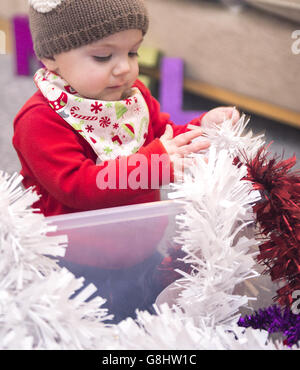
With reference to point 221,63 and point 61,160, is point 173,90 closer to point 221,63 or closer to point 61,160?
point 221,63

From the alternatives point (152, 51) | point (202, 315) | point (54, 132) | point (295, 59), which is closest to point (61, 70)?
point (54, 132)

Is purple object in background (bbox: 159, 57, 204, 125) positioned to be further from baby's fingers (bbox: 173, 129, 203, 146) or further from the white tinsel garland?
the white tinsel garland

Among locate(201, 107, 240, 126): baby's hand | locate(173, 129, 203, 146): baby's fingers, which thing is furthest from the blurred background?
locate(173, 129, 203, 146): baby's fingers

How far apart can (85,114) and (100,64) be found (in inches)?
2.7

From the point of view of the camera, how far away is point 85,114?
0.57 m

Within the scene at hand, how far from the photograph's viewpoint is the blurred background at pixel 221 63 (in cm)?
114

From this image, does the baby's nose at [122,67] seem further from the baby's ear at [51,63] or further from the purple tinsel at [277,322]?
the purple tinsel at [277,322]

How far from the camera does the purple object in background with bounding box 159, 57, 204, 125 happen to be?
125cm

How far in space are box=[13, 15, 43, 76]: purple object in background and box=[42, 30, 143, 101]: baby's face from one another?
1.07 metres

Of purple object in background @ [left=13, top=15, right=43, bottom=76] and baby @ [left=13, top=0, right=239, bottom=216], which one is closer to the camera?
baby @ [left=13, top=0, right=239, bottom=216]

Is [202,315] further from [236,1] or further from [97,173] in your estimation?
[236,1]

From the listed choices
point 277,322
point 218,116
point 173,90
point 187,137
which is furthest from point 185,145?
point 173,90
